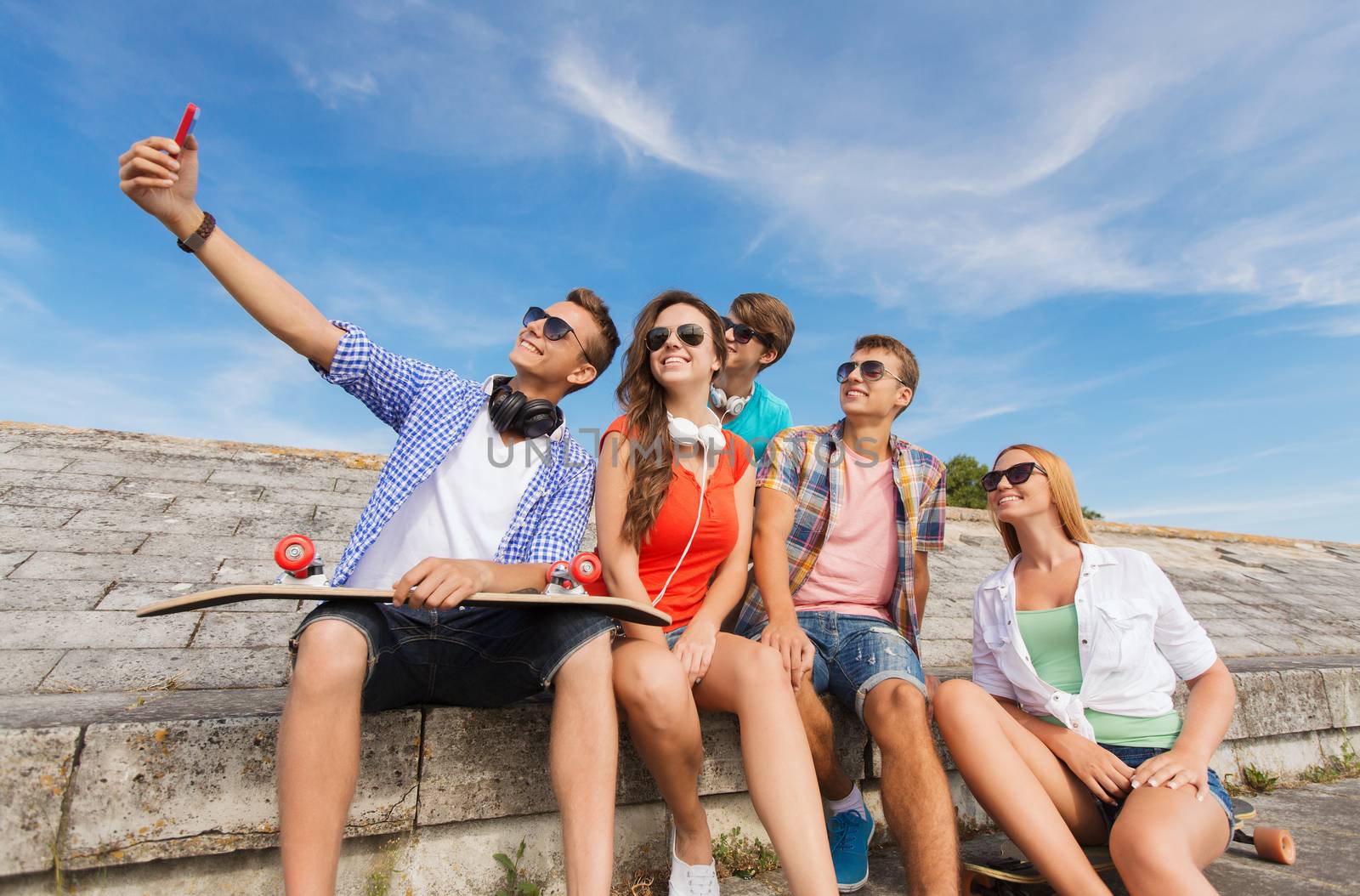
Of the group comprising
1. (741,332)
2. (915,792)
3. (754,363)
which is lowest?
(915,792)

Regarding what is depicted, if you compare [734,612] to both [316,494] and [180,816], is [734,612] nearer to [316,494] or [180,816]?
[180,816]

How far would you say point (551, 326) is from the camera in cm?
261

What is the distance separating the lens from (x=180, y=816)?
1.88 m

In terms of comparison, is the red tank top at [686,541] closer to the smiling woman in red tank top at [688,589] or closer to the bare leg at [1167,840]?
the smiling woman in red tank top at [688,589]

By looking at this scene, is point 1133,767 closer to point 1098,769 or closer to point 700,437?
point 1098,769

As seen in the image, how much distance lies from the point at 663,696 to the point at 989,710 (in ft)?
3.46

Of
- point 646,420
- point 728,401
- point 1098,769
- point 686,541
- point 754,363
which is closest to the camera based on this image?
point 1098,769

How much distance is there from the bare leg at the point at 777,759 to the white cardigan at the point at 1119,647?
90cm

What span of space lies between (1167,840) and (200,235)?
303cm

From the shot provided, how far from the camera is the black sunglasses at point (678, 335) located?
108 inches

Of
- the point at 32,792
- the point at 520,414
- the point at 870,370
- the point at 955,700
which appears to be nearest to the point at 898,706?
the point at 955,700

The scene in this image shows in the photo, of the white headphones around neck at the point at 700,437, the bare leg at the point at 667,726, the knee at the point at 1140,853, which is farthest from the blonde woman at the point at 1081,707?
the white headphones around neck at the point at 700,437

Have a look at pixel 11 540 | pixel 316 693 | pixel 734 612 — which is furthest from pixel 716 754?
pixel 11 540

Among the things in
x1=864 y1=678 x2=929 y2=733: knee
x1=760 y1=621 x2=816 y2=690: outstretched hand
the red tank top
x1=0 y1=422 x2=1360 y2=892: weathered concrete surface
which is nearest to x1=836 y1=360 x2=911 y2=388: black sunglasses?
the red tank top
